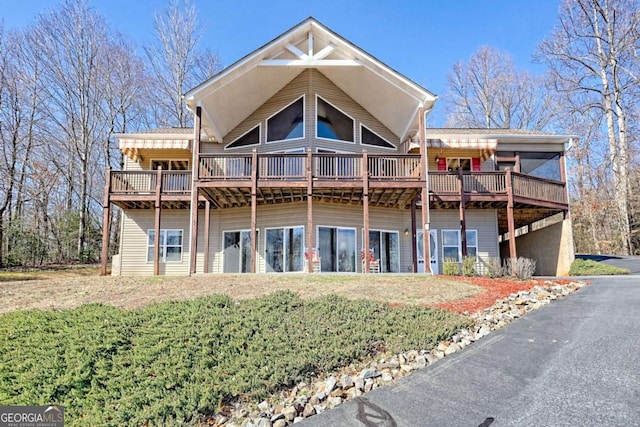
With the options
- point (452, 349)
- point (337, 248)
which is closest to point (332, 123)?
point (337, 248)

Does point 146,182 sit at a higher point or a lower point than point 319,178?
higher

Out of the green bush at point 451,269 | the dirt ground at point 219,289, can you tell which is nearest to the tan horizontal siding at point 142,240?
the dirt ground at point 219,289

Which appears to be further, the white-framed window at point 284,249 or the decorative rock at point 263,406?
the white-framed window at point 284,249

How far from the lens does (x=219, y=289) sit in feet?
29.0

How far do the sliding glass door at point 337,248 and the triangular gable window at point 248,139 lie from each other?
4616mm

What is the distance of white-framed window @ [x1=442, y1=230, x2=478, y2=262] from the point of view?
15.7 meters

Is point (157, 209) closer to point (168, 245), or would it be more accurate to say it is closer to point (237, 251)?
point (168, 245)

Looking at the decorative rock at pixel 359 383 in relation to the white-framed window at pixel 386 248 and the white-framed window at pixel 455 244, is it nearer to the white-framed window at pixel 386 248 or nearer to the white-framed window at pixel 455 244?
the white-framed window at pixel 386 248

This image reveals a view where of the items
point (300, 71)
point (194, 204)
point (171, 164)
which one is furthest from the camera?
point (171, 164)

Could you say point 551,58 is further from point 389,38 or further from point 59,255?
point 59,255

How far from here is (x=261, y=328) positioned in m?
5.85

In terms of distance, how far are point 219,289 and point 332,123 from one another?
8652 mm

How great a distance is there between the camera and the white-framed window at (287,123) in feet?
48.4

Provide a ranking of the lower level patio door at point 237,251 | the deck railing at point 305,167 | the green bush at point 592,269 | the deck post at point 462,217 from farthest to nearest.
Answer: the lower level patio door at point 237,251, the deck post at point 462,217, the green bush at point 592,269, the deck railing at point 305,167
